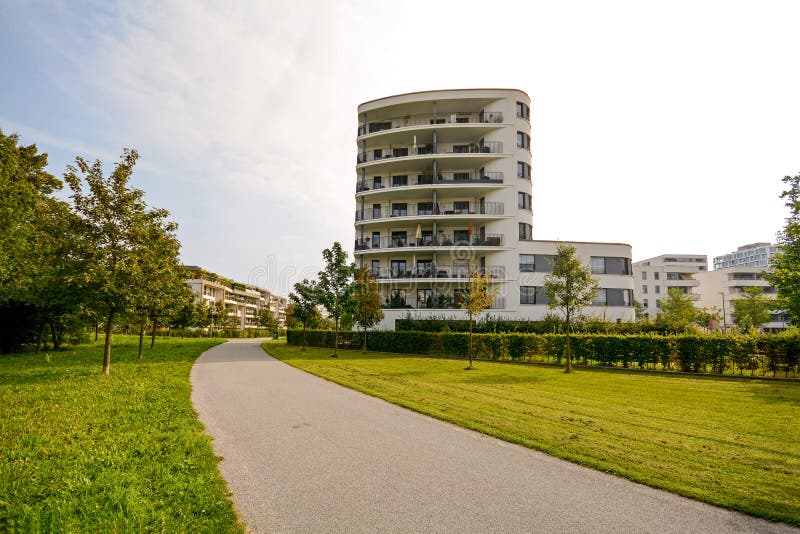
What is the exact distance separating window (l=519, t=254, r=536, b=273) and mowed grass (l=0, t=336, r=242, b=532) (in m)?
33.6

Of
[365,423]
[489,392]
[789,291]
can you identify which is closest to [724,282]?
[789,291]

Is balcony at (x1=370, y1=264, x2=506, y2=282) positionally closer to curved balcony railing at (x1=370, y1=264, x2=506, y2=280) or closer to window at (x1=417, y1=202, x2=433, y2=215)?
curved balcony railing at (x1=370, y1=264, x2=506, y2=280)

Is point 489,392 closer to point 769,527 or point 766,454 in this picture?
point 766,454

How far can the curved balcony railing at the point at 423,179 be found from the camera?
40.8 metres

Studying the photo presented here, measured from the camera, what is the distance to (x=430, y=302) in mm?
39188

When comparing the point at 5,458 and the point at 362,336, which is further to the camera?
the point at 362,336

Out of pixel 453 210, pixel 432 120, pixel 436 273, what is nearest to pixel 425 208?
pixel 453 210

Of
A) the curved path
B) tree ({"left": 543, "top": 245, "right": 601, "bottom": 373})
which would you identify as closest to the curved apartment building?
tree ({"left": 543, "top": 245, "right": 601, "bottom": 373})

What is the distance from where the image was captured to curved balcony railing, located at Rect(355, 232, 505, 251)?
129 ft

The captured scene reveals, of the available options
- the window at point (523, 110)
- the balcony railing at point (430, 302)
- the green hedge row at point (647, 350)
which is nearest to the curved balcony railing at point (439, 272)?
the balcony railing at point (430, 302)

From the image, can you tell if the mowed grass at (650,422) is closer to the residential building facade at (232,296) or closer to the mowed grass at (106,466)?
the mowed grass at (106,466)

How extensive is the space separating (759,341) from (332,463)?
20.6 meters

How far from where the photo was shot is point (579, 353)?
22312 mm

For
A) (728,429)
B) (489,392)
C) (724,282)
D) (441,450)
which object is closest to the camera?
(441,450)
